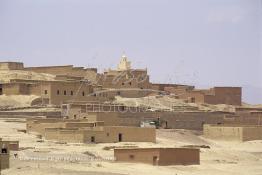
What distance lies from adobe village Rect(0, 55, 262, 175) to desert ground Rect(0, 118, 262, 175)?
0.04 meters

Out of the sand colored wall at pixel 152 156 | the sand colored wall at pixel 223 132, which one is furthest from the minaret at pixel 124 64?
the sand colored wall at pixel 152 156

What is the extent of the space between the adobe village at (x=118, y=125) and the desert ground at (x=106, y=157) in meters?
0.04

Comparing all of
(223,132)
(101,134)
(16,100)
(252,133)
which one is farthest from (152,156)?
(16,100)

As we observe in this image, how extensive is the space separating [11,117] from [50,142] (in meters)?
7.71

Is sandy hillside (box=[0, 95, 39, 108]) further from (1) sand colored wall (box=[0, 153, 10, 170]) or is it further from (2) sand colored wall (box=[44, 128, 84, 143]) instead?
(1) sand colored wall (box=[0, 153, 10, 170])

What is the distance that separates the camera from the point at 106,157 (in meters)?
31.8

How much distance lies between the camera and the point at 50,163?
27.5 metres

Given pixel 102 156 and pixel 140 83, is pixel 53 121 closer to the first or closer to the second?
pixel 102 156

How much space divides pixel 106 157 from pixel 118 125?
30.0ft

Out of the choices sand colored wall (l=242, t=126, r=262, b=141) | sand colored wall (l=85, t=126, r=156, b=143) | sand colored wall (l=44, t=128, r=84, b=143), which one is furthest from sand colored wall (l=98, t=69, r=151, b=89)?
sand colored wall (l=44, t=128, r=84, b=143)

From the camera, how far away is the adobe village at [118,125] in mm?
29766

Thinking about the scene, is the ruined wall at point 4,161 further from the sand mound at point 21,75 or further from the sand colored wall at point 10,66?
the sand colored wall at point 10,66

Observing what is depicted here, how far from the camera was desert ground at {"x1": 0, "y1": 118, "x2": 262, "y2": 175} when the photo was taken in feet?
87.7

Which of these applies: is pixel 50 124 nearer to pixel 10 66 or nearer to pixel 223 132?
pixel 223 132
